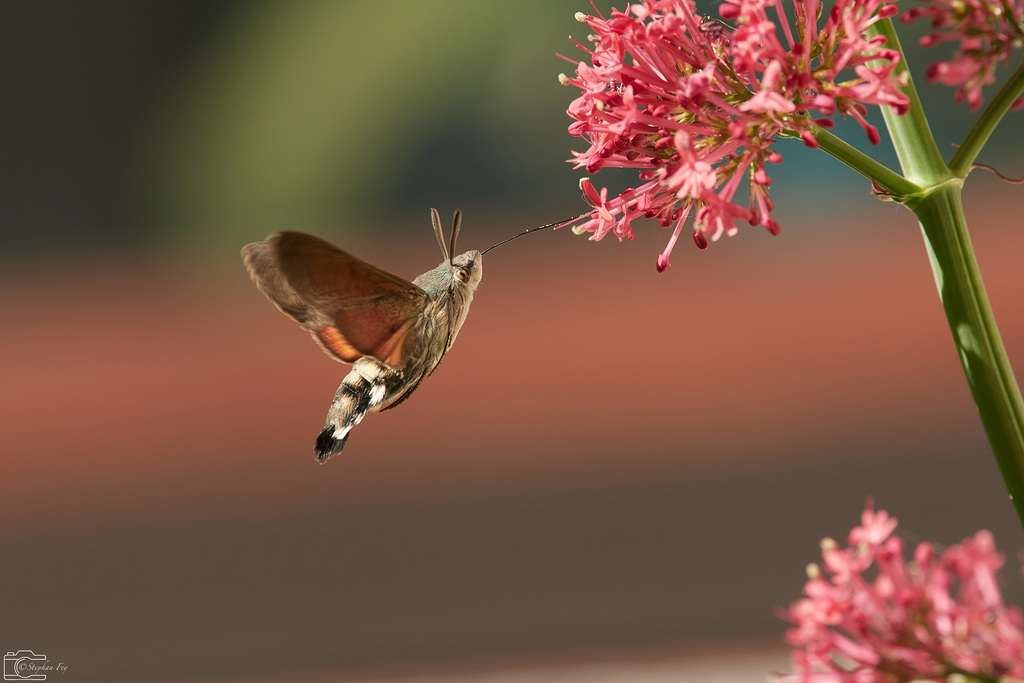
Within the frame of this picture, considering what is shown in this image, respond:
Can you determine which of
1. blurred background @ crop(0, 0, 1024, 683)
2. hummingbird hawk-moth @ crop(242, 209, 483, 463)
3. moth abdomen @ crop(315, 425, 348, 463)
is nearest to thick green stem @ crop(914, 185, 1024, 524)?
hummingbird hawk-moth @ crop(242, 209, 483, 463)

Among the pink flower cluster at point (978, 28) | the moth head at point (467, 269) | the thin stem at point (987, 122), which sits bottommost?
Result: the thin stem at point (987, 122)

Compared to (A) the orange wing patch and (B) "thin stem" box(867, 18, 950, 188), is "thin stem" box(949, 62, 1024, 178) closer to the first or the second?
(B) "thin stem" box(867, 18, 950, 188)

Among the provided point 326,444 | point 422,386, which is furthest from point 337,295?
point 422,386

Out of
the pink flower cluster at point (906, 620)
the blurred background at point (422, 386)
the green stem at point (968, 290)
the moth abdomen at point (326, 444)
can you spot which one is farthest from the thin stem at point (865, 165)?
the blurred background at point (422, 386)

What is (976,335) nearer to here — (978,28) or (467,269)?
(978,28)

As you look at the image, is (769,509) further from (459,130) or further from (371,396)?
(371,396)

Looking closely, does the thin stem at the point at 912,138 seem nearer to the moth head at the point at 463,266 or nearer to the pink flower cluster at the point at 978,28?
the pink flower cluster at the point at 978,28
